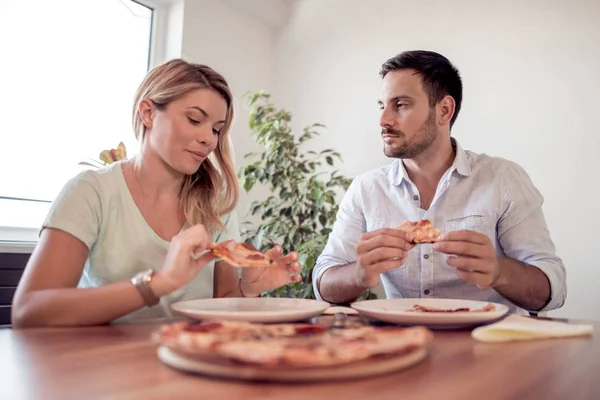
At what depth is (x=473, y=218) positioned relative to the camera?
199cm

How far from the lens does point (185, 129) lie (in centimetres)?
162

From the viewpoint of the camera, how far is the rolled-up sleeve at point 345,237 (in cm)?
202

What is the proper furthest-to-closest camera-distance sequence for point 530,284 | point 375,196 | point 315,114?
point 315,114
point 375,196
point 530,284

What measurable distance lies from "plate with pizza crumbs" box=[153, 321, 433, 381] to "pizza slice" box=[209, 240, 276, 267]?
445mm

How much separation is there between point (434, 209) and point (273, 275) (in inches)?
31.1

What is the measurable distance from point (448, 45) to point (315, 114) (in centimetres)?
103

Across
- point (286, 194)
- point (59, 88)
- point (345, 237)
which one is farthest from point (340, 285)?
point (59, 88)

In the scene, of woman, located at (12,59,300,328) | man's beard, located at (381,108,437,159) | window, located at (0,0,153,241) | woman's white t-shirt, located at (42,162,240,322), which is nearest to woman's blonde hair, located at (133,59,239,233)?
woman, located at (12,59,300,328)

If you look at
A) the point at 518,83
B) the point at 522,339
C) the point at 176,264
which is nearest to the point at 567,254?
the point at 518,83

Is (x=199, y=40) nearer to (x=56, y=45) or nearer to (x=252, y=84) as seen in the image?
(x=252, y=84)

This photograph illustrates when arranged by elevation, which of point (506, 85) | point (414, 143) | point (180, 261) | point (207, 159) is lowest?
point (180, 261)

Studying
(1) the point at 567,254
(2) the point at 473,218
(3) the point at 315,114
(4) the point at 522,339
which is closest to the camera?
(4) the point at 522,339

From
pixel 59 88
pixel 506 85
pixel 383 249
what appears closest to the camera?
pixel 383 249

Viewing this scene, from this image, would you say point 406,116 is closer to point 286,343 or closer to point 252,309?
point 252,309
